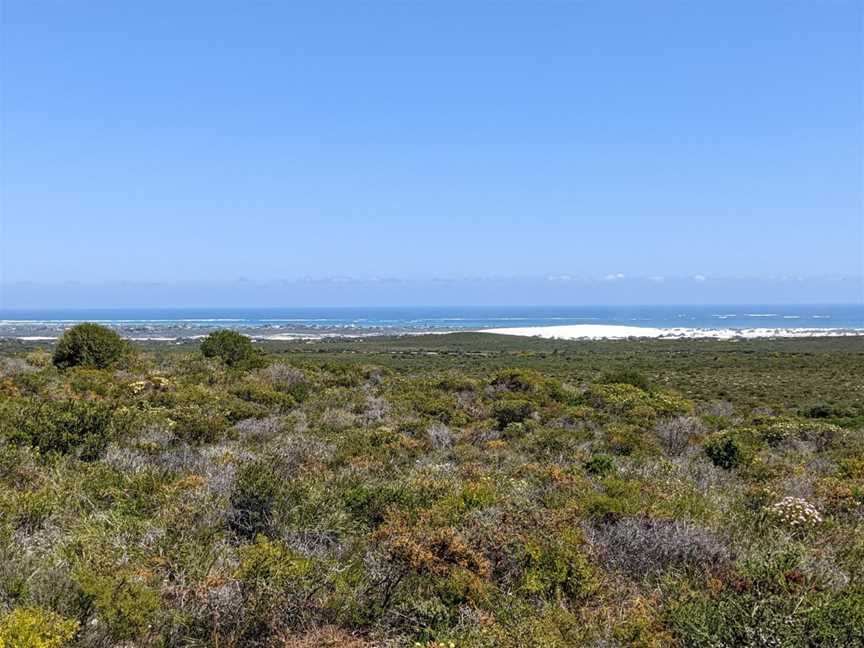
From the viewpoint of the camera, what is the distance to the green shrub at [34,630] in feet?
10.4

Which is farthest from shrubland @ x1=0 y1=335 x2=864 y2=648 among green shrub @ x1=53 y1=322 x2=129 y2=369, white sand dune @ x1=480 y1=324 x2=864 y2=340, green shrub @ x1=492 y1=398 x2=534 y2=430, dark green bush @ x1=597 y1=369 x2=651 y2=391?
white sand dune @ x1=480 y1=324 x2=864 y2=340

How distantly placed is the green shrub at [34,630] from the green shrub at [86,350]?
17775 mm

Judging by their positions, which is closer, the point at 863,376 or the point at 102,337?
the point at 102,337

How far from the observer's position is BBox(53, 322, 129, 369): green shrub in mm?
19469

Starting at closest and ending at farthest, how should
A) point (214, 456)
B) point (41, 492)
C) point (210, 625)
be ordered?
point (210, 625)
point (41, 492)
point (214, 456)

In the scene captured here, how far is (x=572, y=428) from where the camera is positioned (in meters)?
14.0

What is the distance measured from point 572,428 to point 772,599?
10005 mm

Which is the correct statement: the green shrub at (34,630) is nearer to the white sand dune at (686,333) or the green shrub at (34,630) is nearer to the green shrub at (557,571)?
the green shrub at (557,571)

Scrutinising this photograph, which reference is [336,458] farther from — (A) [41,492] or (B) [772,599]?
(B) [772,599]

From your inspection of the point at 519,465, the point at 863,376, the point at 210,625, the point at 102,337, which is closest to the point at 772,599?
the point at 210,625

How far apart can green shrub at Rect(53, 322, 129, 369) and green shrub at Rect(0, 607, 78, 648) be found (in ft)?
58.3

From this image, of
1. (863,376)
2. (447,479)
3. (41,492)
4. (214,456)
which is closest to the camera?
(41,492)

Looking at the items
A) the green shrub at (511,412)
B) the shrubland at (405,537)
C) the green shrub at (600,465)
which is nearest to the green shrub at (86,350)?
the shrubland at (405,537)

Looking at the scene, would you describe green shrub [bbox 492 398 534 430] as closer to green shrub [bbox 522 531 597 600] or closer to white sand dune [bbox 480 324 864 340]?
green shrub [bbox 522 531 597 600]
